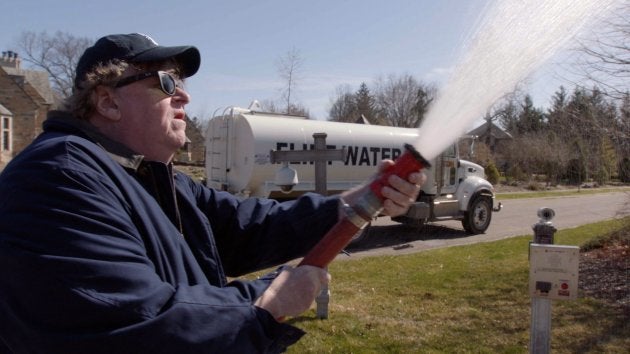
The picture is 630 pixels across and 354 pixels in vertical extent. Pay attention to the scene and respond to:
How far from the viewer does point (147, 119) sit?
2152mm

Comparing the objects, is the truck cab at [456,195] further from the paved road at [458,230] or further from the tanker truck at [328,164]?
the paved road at [458,230]

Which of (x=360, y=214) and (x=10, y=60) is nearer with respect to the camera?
(x=360, y=214)

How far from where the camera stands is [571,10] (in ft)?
8.14

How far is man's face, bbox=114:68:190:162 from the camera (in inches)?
83.1

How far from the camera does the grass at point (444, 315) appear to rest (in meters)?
5.64

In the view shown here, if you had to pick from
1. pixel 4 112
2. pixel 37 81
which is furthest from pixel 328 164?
pixel 37 81

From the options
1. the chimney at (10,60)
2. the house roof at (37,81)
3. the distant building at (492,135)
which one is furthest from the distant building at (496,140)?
the chimney at (10,60)

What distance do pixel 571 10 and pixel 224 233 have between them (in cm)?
208

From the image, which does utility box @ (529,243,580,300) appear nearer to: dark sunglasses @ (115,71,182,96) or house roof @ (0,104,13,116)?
dark sunglasses @ (115,71,182,96)

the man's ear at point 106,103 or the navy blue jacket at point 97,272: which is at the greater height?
the man's ear at point 106,103

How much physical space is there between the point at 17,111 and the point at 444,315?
163 feet

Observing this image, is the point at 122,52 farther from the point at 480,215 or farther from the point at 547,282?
the point at 480,215

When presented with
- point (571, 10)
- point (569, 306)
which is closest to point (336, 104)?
point (569, 306)

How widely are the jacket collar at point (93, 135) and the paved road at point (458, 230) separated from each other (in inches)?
375
